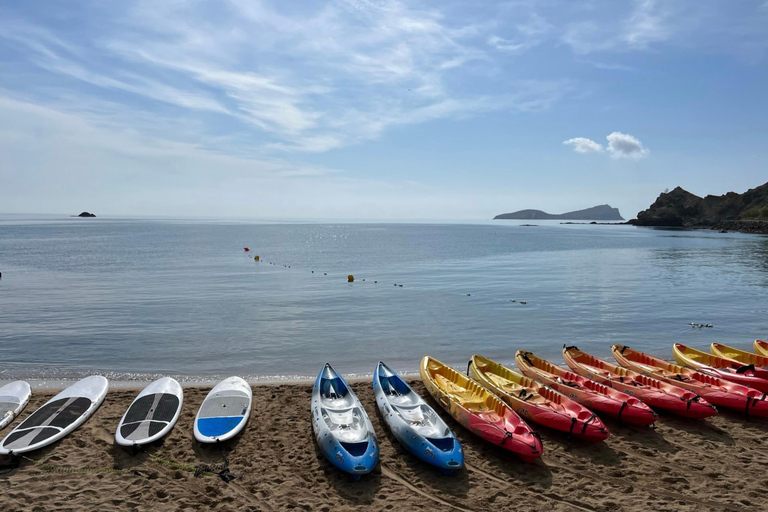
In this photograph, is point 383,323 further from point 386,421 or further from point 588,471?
point 588,471

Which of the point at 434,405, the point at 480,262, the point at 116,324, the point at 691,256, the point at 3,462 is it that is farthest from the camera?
the point at 691,256

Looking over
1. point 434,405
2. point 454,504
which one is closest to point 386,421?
point 434,405

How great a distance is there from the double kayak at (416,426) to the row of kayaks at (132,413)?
3.35 metres

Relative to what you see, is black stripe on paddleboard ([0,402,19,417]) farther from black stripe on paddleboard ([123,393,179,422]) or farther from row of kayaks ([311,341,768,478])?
row of kayaks ([311,341,768,478])

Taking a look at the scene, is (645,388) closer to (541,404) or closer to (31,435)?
(541,404)

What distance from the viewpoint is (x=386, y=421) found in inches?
427

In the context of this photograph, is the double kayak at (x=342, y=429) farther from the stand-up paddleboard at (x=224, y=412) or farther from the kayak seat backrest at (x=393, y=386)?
the stand-up paddleboard at (x=224, y=412)

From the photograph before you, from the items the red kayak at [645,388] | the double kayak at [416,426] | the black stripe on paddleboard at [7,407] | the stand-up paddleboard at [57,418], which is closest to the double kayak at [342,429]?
the double kayak at [416,426]

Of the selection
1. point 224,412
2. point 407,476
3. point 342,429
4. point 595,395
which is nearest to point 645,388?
point 595,395

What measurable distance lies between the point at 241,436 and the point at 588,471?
7210 millimetres

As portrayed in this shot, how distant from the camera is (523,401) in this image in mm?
11070

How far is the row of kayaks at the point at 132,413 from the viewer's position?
384 inches

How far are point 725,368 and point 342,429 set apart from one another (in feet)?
37.3

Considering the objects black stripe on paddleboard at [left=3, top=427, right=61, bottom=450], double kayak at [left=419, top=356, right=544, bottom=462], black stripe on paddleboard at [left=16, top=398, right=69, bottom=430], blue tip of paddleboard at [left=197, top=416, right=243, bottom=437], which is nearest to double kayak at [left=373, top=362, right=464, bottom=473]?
double kayak at [left=419, top=356, right=544, bottom=462]
